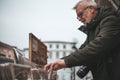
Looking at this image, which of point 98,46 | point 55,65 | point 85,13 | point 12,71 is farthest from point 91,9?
point 12,71

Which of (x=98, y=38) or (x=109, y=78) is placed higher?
(x=98, y=38)

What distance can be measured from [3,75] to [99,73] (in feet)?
2.67

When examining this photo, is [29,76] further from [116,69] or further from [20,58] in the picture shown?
[116,69]

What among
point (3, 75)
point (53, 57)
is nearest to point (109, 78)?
point (3, 75)

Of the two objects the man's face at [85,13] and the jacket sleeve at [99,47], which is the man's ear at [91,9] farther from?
the jacket sleeve at [99,47]

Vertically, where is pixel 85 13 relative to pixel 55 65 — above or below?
above

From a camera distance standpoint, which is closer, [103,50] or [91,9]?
[103,50]

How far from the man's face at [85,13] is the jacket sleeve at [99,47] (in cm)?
13

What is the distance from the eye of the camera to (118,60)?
2027mm

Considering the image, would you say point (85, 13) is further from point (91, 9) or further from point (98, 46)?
point (98, 46)

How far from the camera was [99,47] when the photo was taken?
77.8 inches

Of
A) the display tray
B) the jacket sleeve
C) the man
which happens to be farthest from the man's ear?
the display tray

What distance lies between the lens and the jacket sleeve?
1977 millimetres

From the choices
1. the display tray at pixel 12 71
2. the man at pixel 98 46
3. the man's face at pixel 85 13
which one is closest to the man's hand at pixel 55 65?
the man at pixel 98 46
